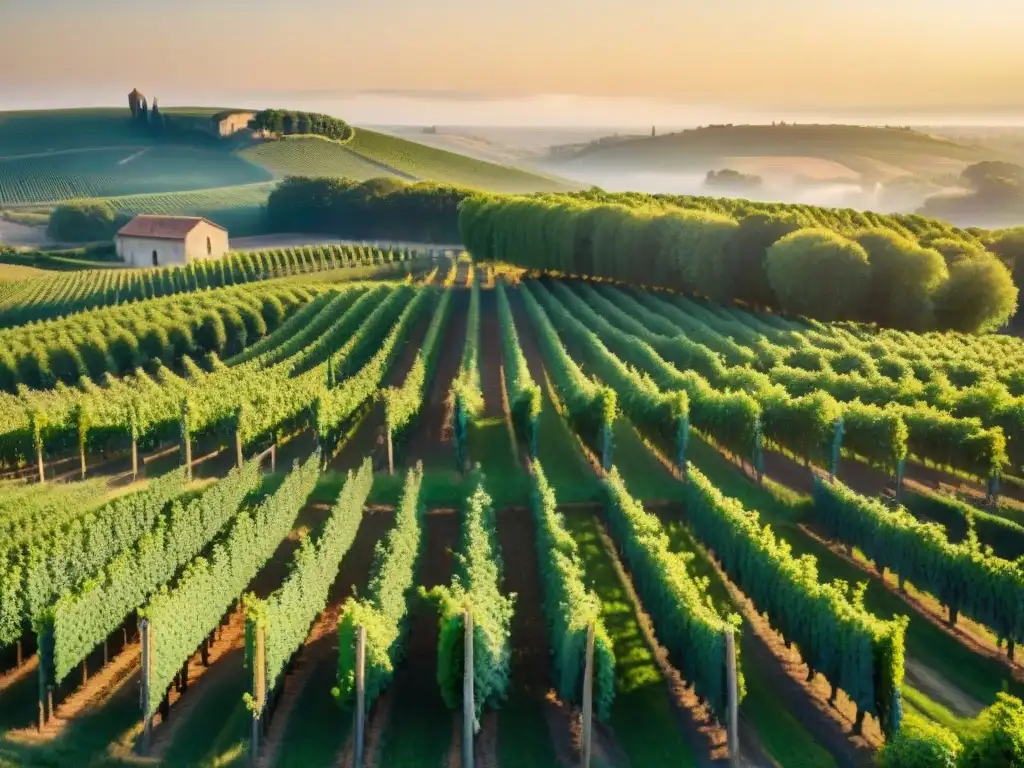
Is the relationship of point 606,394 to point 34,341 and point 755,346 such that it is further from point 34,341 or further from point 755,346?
point 34,341

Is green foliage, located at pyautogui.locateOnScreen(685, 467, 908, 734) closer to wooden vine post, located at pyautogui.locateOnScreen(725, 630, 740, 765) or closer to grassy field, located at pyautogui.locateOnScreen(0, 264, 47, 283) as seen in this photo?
wooden vine post, located at pyautogui.locateOnScreen(725, 630, 740, 765)

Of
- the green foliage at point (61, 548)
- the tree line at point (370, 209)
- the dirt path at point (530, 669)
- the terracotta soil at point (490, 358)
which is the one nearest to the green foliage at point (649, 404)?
the terracotta soil at point (490, 358)

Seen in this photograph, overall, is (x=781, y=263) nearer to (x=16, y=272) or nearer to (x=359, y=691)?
(x=359, y=691)

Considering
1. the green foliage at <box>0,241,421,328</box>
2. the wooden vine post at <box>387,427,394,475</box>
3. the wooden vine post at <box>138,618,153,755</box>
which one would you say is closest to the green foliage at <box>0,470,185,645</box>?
the wooden vine post at <box>138,618,153,755</box>

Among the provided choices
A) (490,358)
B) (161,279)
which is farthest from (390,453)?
(161,279)

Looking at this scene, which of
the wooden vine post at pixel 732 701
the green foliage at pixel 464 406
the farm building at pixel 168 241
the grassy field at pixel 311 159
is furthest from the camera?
the grassy field at pixel 311 159

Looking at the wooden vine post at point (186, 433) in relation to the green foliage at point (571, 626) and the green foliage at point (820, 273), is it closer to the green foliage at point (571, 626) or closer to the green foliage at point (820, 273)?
the green foliage at point (571, 626)

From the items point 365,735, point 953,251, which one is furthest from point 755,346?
A: point 365,735
